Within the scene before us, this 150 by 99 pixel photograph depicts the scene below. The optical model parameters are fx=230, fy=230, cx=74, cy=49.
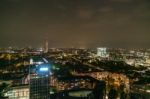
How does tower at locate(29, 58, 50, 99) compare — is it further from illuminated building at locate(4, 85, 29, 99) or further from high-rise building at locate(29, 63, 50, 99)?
illuminated building at locate(4, 85, 29, 99)

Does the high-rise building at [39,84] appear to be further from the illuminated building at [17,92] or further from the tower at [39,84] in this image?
the illuminated building at [17,92]

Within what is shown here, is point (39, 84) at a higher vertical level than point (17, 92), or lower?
higher

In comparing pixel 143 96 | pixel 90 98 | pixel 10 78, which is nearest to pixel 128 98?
pixel 143 96

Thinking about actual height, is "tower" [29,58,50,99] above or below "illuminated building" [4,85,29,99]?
above

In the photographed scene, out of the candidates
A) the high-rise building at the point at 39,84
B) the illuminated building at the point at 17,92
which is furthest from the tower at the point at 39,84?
the illuminated building at the point at 17,92

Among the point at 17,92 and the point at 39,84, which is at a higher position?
the point at 39,84

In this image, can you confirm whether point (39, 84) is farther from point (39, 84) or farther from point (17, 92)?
point (17, 92)

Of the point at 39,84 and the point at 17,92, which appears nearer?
the point at 39,84

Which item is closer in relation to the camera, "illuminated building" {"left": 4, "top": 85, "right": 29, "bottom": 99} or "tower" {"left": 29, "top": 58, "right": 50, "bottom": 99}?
"tower" {"left": 29, "top": 58, "right": 50, "bottom": 99}

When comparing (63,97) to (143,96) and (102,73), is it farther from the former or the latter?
(102,73)

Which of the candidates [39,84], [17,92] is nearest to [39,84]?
[39,84]

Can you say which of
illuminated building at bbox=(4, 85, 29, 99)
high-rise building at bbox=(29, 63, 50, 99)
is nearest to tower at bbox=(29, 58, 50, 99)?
high-rise building at bbox=(29, 63, 50, 99)
